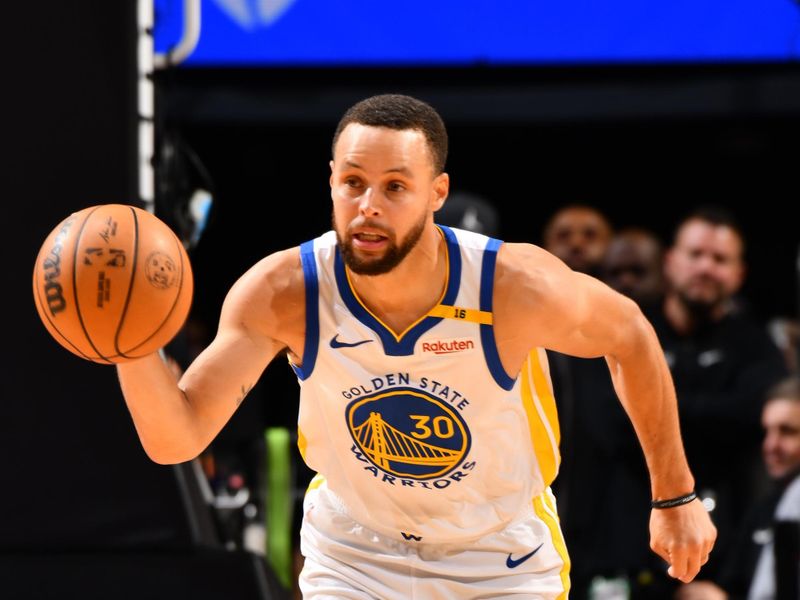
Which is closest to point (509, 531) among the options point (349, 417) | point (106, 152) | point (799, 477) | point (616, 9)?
point (349, 417)

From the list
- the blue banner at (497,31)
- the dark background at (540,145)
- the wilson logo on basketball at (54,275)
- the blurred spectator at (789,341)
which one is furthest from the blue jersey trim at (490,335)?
the dark background at (540,145)

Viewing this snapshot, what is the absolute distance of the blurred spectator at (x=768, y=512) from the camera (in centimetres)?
536

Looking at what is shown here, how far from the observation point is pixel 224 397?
3203 mm

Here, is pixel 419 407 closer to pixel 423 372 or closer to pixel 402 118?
pixel 423 372

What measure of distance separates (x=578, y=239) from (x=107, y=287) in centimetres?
385

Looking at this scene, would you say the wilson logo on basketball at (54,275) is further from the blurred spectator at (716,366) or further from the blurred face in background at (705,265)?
the blurred face in background at (705,265)

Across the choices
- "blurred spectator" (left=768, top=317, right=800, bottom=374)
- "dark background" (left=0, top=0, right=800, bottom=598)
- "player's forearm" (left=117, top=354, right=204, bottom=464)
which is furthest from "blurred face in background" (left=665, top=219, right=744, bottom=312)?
"player's forearm" (left=117, top=354, right=204, bottom=464)

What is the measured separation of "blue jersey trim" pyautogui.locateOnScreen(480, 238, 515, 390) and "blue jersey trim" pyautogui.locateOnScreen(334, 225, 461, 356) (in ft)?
0.24

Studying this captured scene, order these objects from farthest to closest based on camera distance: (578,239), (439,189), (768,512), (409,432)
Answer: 1. (578,239)
2. (768,512)
3. (439,189)
4. (409,432)

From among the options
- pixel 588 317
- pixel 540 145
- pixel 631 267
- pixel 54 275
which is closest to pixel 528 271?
pixel 588 317

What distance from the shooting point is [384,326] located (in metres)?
3.42

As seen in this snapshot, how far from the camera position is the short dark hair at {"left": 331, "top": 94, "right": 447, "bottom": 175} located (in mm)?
3311

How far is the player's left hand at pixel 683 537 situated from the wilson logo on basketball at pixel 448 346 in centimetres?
74

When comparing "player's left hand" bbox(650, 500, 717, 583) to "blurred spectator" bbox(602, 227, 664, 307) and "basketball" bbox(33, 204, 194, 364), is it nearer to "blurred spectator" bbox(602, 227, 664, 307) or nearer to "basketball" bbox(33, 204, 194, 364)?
"basketball" bbox(33, 204, 194, 364)
